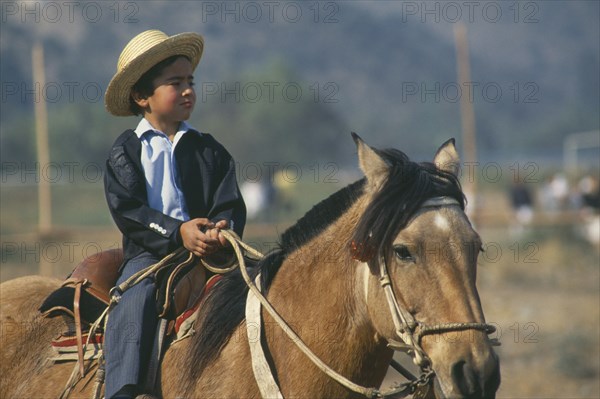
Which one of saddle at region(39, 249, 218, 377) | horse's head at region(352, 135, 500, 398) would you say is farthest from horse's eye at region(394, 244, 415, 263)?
saddle at region(39, 249, 218, 377)

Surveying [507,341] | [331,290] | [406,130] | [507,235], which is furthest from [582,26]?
[331,290]

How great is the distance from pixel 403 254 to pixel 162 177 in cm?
131

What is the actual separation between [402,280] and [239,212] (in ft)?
3.79

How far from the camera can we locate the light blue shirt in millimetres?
4160

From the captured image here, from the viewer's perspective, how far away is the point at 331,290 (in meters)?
3.69

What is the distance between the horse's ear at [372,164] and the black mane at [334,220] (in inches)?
1.2

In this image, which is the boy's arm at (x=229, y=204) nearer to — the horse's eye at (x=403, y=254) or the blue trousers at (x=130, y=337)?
the blue trousers at (x=130, y=337)

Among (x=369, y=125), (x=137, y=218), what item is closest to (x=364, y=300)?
(x=137, y=218)

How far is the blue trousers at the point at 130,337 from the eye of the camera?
381 cm

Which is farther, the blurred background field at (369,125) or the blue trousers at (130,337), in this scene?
the blurred background field at (369,125)

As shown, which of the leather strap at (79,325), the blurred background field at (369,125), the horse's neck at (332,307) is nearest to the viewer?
the horse's neck at (332,307)

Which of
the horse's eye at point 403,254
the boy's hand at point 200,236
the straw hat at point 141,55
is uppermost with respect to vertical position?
the straw hat at point 141,55

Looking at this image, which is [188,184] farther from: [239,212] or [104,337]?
[104,337]

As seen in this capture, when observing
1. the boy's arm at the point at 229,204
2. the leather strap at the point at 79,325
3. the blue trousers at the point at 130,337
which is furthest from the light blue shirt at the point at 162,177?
the leather strap at the point at 79,325
